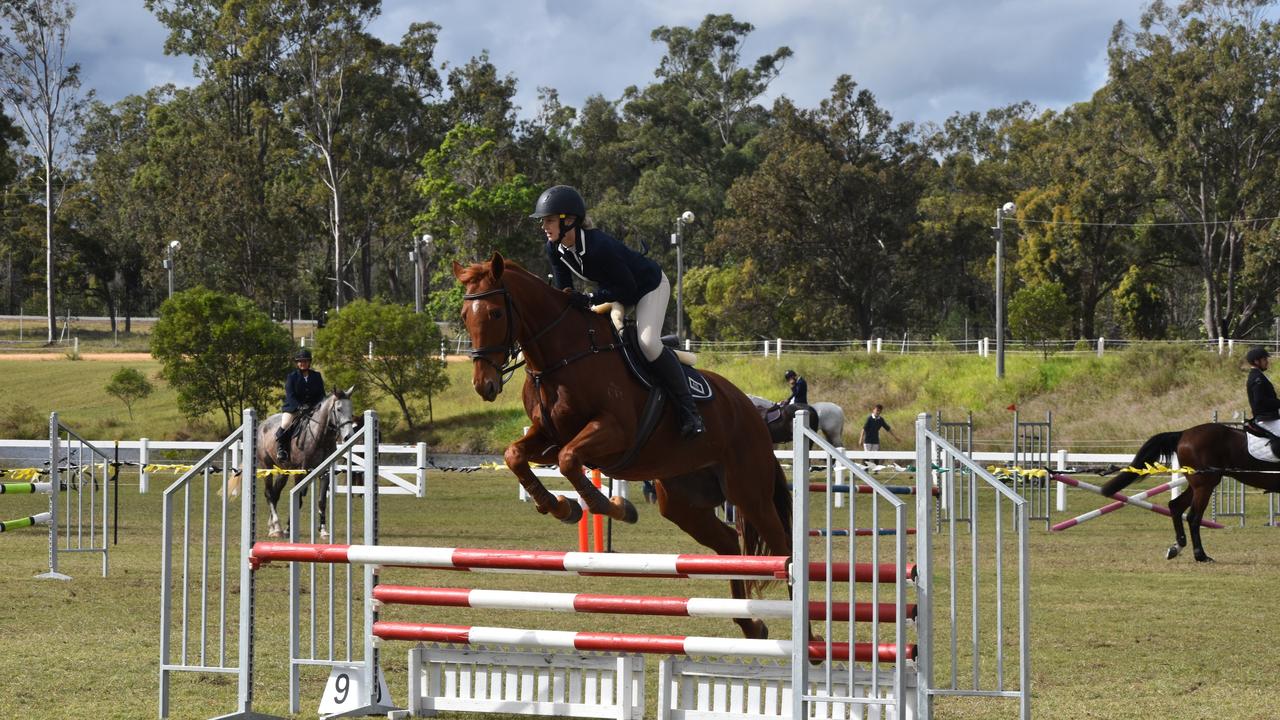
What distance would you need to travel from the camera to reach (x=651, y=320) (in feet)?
25.2

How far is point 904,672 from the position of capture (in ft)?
18.4

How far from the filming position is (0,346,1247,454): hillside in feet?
118

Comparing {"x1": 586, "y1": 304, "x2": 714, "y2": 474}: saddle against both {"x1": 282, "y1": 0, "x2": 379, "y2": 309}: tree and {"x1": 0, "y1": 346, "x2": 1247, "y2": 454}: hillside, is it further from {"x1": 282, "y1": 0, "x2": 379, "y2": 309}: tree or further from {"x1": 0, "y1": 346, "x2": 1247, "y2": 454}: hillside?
{"x1": 282, "y1": 0, "x2": 379, "y2": 309}: tree

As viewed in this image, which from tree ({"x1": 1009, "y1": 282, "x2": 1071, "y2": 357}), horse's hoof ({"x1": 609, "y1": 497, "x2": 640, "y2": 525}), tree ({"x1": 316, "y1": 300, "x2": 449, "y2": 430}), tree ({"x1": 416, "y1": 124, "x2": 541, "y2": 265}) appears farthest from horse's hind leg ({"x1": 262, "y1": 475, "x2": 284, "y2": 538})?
tree ({"x1": 1009, "y1": 282, "x2": 1071, "y2": 357})

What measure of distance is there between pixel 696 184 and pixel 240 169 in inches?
806

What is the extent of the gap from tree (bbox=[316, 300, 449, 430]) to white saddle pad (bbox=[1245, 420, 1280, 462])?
29.2 metres

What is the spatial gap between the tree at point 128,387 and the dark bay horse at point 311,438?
28.7 meters

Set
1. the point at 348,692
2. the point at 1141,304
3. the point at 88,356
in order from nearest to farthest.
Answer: the point at 348,692
the point at 1141,304
the point at 88,356

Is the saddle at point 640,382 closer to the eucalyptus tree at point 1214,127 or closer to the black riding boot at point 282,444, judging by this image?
the black riding boot at point 282,444

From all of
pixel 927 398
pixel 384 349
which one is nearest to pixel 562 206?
pixel 384 349

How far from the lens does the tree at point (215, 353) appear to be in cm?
3912

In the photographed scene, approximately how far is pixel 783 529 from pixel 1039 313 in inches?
1661

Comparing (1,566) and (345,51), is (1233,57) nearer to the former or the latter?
(345,51)

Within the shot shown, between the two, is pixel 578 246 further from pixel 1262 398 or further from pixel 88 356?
pixel 88 356
